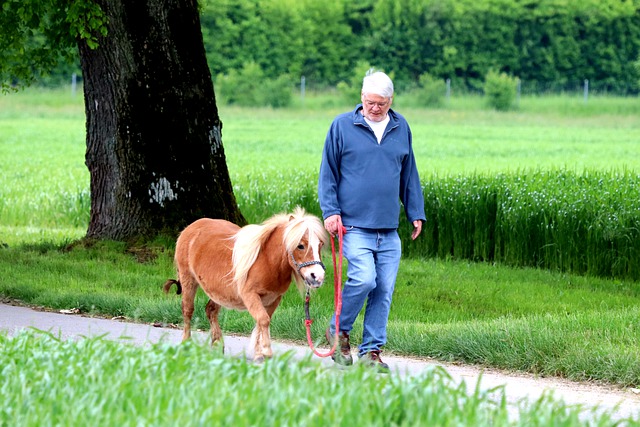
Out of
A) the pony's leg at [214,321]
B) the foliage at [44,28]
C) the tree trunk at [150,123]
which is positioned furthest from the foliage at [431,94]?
the pony's leg at [214,321]

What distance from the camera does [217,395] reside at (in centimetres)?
500

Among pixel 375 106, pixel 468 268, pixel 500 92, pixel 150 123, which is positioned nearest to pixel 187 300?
pixel 375 106

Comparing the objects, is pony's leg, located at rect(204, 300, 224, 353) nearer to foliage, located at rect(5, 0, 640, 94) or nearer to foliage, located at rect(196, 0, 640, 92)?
foliage, located at rect(5, 0, 640, 94)

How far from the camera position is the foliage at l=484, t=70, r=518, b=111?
68125mm

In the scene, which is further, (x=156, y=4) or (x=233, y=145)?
(x=233, y=145)

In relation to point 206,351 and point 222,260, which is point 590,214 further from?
point 206,351

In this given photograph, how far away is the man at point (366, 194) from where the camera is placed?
7.79 metres

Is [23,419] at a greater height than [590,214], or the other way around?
[23,419]

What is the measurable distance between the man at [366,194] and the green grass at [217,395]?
2045 mm

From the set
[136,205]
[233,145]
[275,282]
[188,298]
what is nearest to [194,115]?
[136,205]

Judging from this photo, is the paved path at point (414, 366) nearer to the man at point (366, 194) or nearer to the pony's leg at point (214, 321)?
the pony's leg at point (214, 321)

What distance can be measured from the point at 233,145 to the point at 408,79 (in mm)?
38225

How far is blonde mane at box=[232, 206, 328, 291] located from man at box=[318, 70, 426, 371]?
37 centimetres

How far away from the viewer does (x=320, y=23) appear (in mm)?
81938
